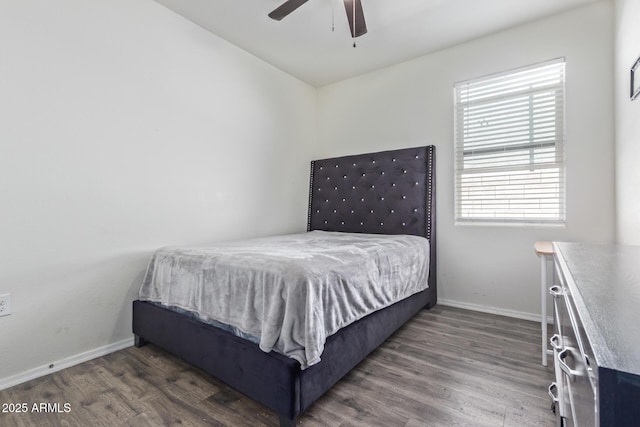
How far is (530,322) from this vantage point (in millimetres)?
2516

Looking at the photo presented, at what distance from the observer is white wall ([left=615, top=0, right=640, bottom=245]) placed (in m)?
1.71

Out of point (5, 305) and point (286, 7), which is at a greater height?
point (286, 7)

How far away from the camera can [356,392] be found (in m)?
1.60

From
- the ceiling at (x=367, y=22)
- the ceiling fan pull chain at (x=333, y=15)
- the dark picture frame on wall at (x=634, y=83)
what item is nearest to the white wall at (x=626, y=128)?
the dark picture frame on wall at (x=634, y=83)

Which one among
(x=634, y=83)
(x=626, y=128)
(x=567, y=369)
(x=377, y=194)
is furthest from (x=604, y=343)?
(x=377, y=194)

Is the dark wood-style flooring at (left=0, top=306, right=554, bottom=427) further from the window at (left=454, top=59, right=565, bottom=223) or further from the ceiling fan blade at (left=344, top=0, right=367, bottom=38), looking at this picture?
the ceiling fan blade at (left=344, top=0, right=367, bottom=38)

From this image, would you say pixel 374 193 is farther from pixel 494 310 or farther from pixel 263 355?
pixel 263 355

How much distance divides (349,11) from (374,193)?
1699 millimetres

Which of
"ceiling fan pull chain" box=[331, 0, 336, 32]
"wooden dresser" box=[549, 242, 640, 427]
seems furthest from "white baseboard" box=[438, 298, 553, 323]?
"ceiling fan pull chain" box=[331, 0, 336, 32]

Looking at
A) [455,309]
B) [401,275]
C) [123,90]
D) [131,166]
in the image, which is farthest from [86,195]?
[455,309]

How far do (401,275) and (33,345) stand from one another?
2.40m

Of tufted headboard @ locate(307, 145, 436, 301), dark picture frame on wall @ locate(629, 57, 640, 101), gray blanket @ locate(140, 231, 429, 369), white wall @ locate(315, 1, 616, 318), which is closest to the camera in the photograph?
gray blanket @ locate(140, 231, 429, 369)

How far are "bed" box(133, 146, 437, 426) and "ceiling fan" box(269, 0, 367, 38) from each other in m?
1.30

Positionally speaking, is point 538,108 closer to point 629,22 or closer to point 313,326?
point 629,22
